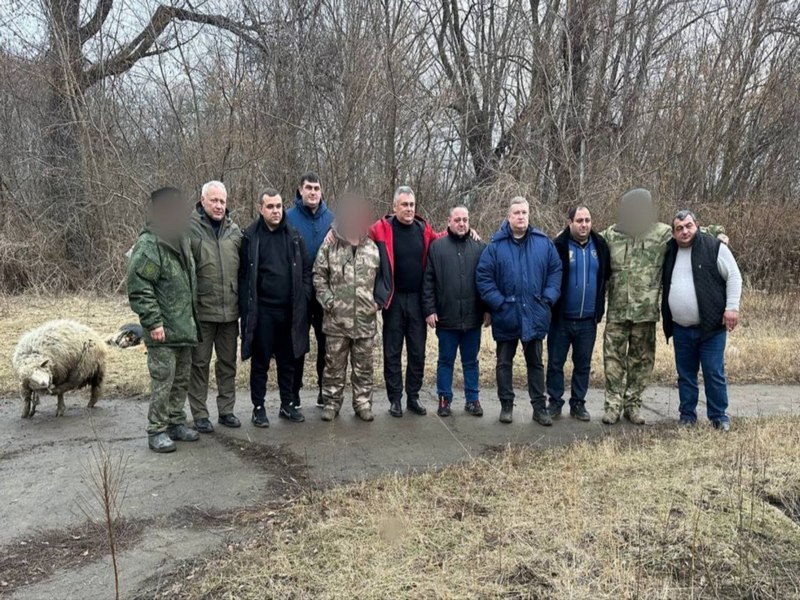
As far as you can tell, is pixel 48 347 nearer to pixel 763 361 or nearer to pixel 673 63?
pixel 763 361

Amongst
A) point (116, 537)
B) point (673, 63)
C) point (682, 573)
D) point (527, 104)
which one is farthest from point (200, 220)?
point (673, 63)

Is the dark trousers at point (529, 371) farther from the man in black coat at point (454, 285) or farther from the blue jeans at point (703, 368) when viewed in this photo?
the blue jeans at point (703, 368)

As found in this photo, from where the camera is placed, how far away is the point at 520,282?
6.11 meters

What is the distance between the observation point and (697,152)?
606 inches

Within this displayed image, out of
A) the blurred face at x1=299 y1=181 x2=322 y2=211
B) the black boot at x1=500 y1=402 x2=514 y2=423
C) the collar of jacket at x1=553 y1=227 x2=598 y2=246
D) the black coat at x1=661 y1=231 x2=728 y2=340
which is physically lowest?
the black boot at x1=500 y1=402 x2=514 y2=423

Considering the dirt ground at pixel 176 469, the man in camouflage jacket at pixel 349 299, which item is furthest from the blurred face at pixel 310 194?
the dirt ground at pixel 176 469

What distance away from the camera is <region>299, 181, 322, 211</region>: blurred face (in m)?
6.29

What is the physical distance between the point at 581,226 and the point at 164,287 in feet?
12.7

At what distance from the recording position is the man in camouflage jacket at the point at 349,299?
19.9ft

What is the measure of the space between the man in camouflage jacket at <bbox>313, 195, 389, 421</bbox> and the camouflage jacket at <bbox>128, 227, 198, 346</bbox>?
4.01 ft

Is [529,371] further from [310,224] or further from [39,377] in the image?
[39,377]

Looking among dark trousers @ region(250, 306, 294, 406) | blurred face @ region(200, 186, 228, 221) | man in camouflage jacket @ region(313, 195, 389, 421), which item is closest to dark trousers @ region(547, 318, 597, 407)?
man in camouflage jacket @ region(313, 195, 389, 421)

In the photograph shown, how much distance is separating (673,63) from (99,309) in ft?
47.4

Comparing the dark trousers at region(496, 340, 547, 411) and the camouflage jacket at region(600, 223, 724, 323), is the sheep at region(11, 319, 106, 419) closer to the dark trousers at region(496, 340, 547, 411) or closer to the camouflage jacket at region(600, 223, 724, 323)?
the dark trousers at region(496, 340, 547, 411)
